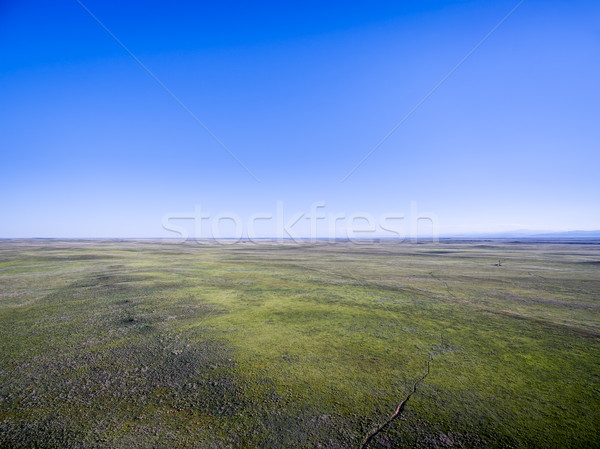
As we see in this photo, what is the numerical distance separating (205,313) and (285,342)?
5.18 metres

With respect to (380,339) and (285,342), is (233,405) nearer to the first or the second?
(285,342)

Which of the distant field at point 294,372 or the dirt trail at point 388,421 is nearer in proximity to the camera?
the dirt trail at point 388,421

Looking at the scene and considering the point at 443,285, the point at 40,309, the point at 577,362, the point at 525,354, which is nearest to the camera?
the point at 577,362

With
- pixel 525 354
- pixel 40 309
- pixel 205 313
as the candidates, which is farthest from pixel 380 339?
pixel 40 309

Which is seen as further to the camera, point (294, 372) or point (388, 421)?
point (294, 372)

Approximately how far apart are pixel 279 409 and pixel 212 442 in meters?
1.50

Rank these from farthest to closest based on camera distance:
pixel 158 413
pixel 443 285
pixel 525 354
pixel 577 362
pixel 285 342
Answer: pixel 443 285, pixel 285 342, pixel 525 354, pixel 577 362, pixel 158 413

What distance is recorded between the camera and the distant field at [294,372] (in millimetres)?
5094

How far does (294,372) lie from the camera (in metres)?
7.33

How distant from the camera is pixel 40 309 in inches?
499

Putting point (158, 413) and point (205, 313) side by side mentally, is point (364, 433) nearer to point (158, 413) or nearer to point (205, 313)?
point (158, 413)

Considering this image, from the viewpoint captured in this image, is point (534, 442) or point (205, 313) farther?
point (205, 313)

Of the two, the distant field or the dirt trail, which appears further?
the distant field

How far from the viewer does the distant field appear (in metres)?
5.09
